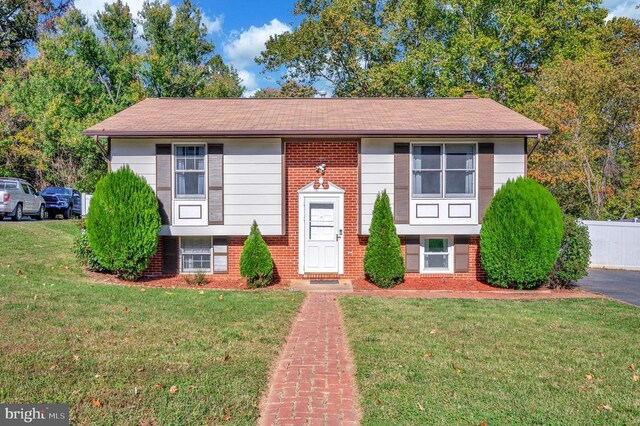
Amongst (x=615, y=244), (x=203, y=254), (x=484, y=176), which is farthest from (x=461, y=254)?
(x=615, y=244)

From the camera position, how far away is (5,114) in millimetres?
27359

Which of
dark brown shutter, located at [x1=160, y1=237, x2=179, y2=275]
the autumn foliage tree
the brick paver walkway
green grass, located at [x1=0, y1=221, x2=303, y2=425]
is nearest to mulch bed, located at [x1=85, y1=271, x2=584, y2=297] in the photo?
dark brown shutter, located at [x1=160, y1=237, x2=179, y2=275]

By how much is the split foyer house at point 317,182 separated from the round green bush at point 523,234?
72 centimetres

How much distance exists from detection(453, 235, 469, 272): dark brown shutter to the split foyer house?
0.03 meters

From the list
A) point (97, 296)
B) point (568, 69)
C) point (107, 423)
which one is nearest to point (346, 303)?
point (97, 296)

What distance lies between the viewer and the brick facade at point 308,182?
1235cm

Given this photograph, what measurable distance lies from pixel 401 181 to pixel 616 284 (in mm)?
6785

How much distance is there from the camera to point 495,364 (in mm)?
5516

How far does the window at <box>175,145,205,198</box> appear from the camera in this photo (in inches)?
476

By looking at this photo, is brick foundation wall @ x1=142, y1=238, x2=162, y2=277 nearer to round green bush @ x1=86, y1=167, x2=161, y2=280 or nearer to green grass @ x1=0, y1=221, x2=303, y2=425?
round green bush @ x1=86, y1=167, x2=161, y2=280

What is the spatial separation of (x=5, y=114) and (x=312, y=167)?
951 inches

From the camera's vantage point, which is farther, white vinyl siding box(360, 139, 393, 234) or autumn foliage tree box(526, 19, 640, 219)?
autumn foliage tree box(526, 19, 640, 219)

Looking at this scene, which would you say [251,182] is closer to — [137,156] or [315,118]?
[315,118]

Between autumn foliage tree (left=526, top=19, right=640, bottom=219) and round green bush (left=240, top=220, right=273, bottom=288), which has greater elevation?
autumn foliage tree (left=526, top=19, right=640, bottom=219)
